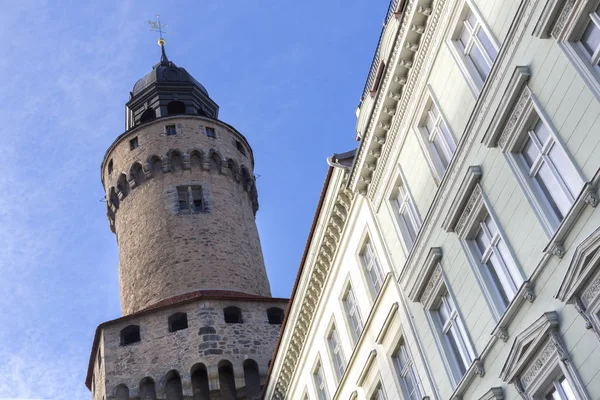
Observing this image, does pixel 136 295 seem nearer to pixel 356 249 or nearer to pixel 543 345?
pixel 356 249

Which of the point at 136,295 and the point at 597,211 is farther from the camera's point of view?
the point at 136,295

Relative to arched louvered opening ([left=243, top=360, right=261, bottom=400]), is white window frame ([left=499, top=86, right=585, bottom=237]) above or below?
below

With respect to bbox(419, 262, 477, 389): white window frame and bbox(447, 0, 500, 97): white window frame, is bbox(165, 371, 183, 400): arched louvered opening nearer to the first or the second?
bbox(419, 262, 477, 389): white window frame

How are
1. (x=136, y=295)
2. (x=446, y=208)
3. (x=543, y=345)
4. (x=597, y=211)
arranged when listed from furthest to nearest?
(x=136, y=295) < (x=446, y=208) < (x=543, y=345) < (x=597, y=211)

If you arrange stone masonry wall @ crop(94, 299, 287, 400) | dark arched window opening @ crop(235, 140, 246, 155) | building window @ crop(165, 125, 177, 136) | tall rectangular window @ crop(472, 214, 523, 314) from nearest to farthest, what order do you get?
tall rectangular window @ crop(472, 214, 523, 314) < stone masonry wall @ crop(94, 299, 287, 400) < building window @ crop(165, 125, 177, 136) < dark arched window opening @ crop(235, 140, 246, 155)

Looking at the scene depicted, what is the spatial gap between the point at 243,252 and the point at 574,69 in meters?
24.6

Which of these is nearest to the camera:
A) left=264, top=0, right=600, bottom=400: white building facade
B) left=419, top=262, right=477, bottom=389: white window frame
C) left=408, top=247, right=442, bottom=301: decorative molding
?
left=264, top=0, right=600, bottom=400: white building facade

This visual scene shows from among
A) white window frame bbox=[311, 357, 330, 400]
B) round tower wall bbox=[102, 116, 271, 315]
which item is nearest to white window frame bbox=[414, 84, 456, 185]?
white window frame bbox=[311, 357, 330, 400]

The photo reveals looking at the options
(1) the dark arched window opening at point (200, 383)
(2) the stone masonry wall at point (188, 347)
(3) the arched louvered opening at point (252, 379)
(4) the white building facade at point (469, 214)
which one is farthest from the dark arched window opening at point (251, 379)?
(4) the white building facade at point (469, 214)

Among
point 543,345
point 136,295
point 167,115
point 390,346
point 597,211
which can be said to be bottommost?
point 543,345

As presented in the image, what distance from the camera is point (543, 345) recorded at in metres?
10.1

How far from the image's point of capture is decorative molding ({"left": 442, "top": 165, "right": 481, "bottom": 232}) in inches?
476

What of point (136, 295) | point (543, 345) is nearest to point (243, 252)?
point (136, 295)

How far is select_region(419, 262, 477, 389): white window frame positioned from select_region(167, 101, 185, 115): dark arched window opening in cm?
2842
